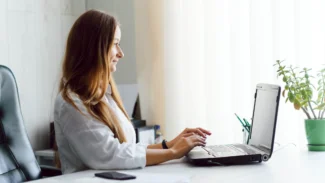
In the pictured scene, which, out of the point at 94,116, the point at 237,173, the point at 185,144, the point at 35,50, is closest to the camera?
the point at 237,173

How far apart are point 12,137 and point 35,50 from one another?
4.10ft

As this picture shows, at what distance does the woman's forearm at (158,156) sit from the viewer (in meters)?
→ 1.48

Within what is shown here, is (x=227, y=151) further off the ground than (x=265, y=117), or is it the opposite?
(x=265, y=117)

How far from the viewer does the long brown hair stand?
4.92 ft

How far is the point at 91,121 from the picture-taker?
4.65 feet

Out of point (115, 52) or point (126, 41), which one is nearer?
point (115, 52)

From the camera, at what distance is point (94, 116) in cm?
144

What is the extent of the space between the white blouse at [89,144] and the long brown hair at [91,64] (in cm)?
4

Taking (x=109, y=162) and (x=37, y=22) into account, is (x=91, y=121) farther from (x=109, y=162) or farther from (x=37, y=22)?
(x=37, y=22)

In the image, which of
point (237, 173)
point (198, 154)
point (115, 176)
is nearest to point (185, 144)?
point (198, 154)

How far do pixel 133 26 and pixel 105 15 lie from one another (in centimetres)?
128

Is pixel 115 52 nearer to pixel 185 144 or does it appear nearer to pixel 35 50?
pixel 185 144

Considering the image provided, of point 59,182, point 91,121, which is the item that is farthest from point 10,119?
point 59,182

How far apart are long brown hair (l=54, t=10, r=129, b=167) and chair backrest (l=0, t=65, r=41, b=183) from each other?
0.20 m
